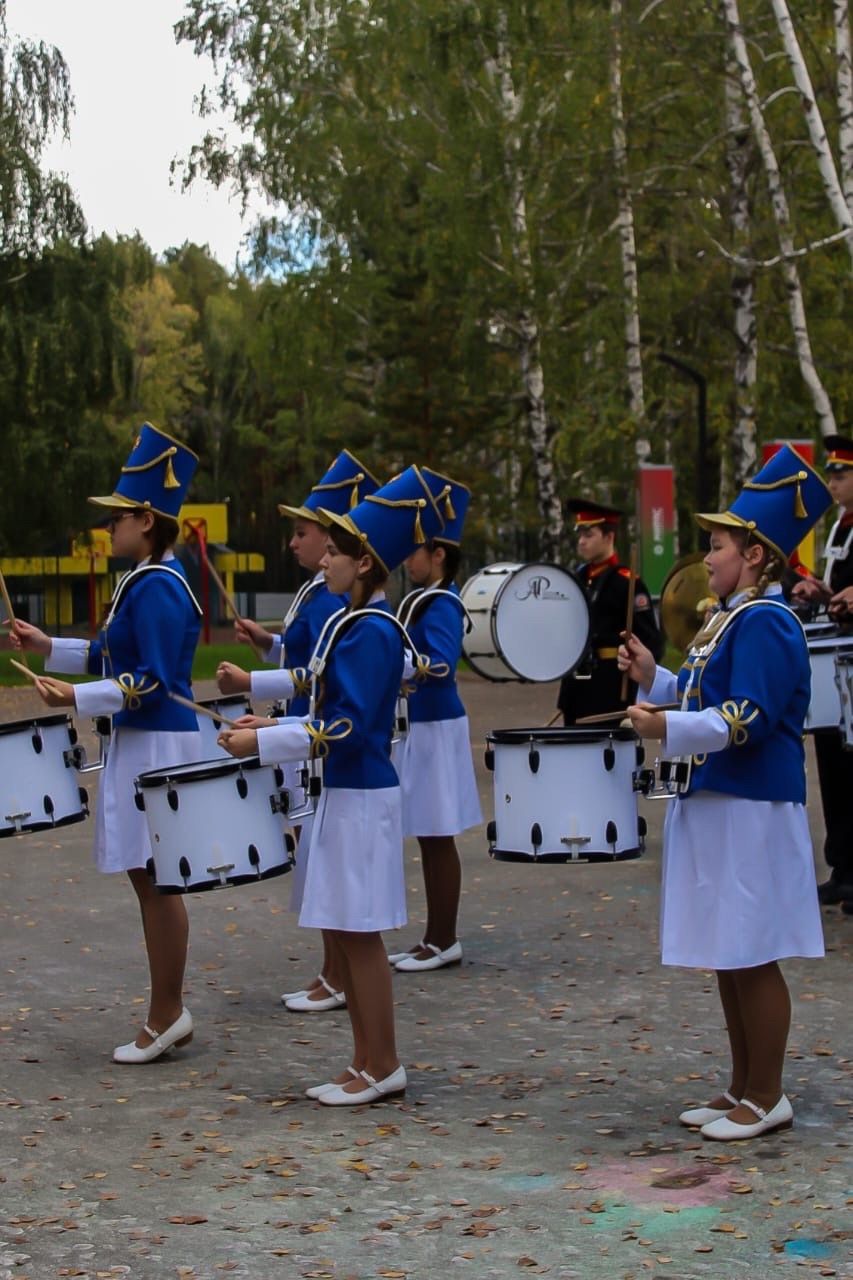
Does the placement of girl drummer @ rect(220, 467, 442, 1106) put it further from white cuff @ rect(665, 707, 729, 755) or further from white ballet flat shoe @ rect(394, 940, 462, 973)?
white ballet flat shoe @ rect(394, 940, 462, 973)

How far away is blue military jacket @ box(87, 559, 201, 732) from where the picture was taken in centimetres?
741

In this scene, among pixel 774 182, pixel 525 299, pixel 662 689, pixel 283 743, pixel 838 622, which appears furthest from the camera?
pixel 525 299

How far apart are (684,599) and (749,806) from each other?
552 centimetres

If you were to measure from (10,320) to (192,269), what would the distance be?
59.0 meters

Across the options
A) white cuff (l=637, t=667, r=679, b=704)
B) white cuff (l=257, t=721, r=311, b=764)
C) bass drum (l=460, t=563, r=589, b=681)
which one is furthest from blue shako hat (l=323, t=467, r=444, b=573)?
bass drum (l=460, t=563, r=589, b=681)

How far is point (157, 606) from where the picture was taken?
7449 mm

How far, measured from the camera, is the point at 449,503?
9016 mm

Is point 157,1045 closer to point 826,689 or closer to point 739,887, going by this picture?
point 739,887

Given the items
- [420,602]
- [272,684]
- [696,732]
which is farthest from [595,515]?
[696,732]

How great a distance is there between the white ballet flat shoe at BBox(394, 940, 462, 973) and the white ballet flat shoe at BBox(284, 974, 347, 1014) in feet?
2.41

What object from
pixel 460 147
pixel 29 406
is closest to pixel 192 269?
pixel 29 406

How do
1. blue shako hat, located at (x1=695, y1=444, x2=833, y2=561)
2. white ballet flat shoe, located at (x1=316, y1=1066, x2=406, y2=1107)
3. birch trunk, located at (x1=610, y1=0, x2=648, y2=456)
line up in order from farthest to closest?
birch trunk, located at (x1=610, y1=0, x2=648, y2=456) < white ballet flat shoe, located at (x1=316, y1=1066, x2=406, y2=1107) < blue shako hat, located at (x1=695, y1=444, x2=833, y2=561)

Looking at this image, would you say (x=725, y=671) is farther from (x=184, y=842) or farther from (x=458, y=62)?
(x=458, y=62)

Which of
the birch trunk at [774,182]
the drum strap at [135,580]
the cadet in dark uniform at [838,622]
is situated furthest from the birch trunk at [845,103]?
the drum strap at [135,580]
